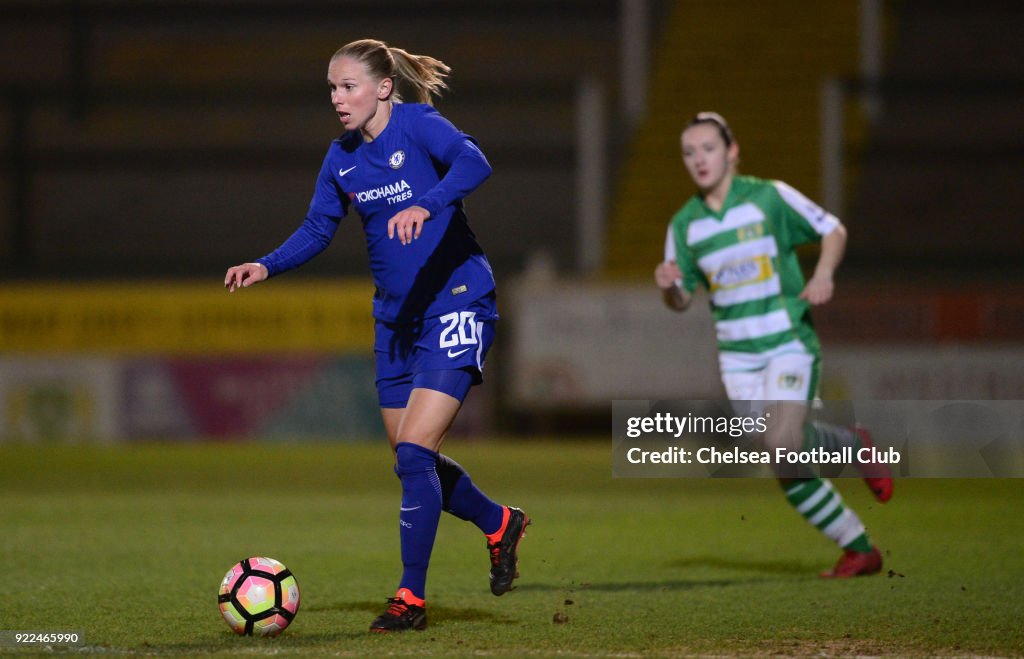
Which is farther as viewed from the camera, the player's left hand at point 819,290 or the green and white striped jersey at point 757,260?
the green and white striped jersey at point 757,260

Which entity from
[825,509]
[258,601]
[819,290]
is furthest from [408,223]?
[825,509]

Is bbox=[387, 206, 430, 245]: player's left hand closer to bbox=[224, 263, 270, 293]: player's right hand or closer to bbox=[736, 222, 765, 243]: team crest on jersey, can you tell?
bbox=[224, 263, 270, 293]: player's right hand

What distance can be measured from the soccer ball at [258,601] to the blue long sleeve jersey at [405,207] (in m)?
0.99

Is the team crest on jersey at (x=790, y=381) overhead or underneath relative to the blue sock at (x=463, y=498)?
overhead

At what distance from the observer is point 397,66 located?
195 inches

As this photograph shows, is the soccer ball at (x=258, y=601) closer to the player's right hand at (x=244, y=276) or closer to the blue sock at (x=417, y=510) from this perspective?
the blue sock at (x=417, y=510)

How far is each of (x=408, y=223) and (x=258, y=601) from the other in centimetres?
→ 135

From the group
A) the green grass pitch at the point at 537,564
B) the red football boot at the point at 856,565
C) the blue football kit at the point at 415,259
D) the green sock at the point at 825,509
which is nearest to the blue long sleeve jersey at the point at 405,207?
the blue football kit at the point at 415,259

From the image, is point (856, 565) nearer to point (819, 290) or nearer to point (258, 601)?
point (819, 290)

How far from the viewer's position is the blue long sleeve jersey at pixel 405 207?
487 centimetres

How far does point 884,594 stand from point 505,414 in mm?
8945

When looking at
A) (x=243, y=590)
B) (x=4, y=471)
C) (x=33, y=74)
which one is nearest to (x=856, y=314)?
(x=4, y=471)

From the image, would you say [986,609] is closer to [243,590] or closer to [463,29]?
[243,590]

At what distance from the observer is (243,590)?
4.62 m
